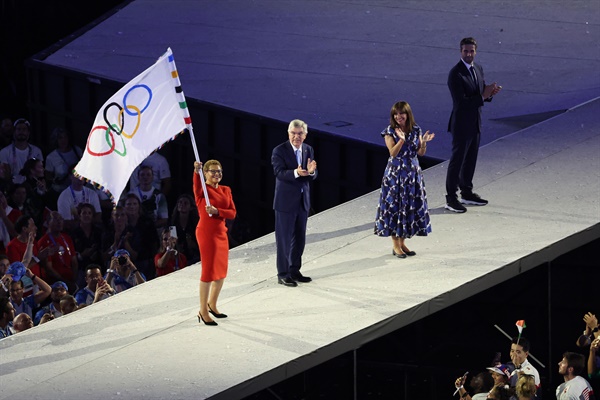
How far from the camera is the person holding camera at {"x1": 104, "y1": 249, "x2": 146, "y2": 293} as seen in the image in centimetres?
1518

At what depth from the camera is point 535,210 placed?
15.2m

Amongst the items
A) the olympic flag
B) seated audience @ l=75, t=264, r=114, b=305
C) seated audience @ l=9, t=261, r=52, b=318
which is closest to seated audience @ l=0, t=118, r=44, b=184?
seated audience @ l=9, t=261, r=52, b=318

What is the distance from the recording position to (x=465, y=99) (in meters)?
14.8

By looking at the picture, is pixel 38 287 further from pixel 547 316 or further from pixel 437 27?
pixel 437 27

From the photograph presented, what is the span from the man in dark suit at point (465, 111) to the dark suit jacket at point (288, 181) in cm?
209

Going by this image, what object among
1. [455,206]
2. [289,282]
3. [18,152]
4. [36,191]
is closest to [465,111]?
[455,206]

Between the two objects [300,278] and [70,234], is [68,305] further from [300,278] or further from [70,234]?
[70,234]

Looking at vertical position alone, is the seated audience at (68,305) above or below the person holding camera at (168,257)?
above

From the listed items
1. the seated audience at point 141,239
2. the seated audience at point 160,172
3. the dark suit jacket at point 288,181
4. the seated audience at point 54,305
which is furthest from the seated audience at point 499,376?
the seated audience at point 160,172

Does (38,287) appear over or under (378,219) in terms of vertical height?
under

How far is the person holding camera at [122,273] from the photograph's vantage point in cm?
1518

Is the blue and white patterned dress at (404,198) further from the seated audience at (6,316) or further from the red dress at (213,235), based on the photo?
the seated audience at (6,316)

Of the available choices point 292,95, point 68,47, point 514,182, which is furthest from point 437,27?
point 514,182

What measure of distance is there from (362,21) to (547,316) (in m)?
8.79
